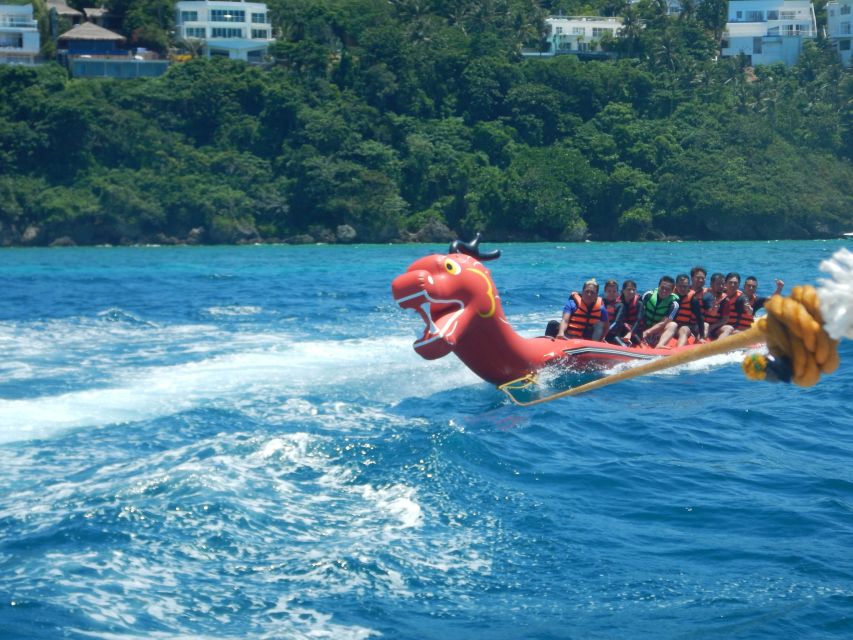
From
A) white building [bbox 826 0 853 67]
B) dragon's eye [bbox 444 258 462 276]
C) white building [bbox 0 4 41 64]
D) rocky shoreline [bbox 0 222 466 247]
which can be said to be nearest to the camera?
dragon's eye [bbox 444 258 462 276]

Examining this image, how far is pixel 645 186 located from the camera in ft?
168

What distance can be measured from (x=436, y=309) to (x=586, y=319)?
7.91 feet

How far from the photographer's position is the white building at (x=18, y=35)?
5772 centimetres

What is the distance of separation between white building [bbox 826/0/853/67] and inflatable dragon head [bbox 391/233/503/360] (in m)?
57.8

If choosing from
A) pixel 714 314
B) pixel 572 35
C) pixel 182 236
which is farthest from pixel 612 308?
pixel 572 35

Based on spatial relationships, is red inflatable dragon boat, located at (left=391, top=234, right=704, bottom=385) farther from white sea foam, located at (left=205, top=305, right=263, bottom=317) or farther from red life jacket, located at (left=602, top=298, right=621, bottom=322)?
white sea foam, located at (left=205, top=305, right=263, bottom=317)

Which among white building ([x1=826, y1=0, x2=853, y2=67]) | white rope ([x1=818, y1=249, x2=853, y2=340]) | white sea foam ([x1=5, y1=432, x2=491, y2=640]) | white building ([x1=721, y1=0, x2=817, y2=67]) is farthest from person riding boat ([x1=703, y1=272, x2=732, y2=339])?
white building ([x1=826, y1=0, x2=853, y2=67])

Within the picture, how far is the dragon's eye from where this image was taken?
1049 cm

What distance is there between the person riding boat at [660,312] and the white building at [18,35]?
50905 millimetres

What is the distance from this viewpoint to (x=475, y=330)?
35.6 feet

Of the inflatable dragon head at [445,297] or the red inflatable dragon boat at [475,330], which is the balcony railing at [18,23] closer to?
the red inflatable dragon boat at [475,330]

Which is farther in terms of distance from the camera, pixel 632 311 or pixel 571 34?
pixel 571 34

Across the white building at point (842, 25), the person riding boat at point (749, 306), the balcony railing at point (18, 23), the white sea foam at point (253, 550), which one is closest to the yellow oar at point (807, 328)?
the white sea foam at point (253, 550)

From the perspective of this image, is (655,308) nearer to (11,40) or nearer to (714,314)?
(714,314)
